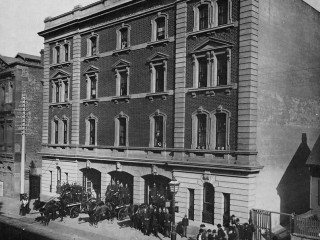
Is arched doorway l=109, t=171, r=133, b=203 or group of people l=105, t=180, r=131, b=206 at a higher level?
arched doorway l=109, t=171, r=133, b=203

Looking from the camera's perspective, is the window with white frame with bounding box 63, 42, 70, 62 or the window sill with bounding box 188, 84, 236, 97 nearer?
the window sill with bounding box 188, 84, 236, 97

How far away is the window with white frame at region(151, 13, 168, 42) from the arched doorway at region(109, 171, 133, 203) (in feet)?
33.5

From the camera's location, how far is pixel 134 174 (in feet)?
81.9

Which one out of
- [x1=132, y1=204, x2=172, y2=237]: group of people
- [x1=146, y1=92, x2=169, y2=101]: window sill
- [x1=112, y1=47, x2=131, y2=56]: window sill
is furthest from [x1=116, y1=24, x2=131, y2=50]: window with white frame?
[x1=132, y1=204, x2=172, y2=237]: group of people

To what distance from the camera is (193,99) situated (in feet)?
71.0

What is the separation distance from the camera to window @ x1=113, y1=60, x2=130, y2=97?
2608cm

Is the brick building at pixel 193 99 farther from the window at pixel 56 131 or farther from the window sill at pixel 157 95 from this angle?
the window at pixel 56 131

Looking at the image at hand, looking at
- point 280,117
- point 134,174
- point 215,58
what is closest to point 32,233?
point 134,174

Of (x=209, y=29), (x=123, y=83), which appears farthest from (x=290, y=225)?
(x=123, y=83)

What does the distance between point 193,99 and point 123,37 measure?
887 cm

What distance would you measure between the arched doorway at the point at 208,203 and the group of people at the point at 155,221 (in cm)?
219

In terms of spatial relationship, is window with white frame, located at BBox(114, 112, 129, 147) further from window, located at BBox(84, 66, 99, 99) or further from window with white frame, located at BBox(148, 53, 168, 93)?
window with white frame, located at BBox(148, 53, 168, 93)

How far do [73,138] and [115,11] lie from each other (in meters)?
11.2

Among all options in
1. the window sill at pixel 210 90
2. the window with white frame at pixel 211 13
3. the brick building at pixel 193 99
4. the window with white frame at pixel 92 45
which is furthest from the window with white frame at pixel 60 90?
the window with white frame at pixel 211 13
